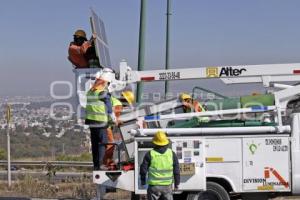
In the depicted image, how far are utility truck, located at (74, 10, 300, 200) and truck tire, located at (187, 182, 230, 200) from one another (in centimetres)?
2

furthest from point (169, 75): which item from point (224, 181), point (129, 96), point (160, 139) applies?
point (224, 181)

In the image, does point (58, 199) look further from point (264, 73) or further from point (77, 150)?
point (77, 150)

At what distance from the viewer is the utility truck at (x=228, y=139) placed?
10.2m

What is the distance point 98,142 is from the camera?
10.9 metres

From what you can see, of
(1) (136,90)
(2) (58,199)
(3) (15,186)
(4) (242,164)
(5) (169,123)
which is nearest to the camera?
(4) (242,164)

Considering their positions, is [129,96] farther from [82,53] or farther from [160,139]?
[160,139]

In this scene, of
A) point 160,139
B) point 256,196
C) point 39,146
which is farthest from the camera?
point 39,146

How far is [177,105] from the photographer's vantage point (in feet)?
37.3

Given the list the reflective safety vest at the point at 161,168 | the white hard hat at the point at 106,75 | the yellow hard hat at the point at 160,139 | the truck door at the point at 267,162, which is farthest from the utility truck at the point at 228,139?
the reflective safety vest at the point at 161,168

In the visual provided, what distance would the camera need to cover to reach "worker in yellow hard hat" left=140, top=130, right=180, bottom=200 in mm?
9391

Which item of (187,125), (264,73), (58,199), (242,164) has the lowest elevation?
Result: (58,199)

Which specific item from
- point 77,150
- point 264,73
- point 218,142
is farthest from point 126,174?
point 77,150

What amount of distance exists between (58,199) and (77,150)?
20246 mm

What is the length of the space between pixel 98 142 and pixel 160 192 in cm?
191
